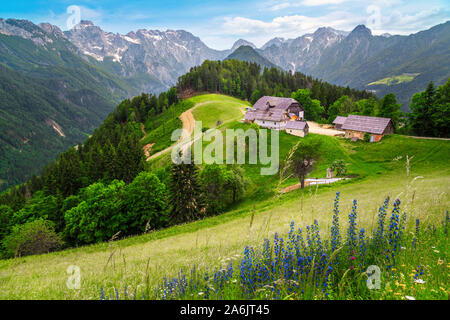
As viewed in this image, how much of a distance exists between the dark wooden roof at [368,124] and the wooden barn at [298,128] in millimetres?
9464

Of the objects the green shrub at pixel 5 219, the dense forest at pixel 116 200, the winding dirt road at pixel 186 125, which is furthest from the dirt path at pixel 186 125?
the green shrub at pixel 5 219

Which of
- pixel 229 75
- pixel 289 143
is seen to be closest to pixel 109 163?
pixel 289 143

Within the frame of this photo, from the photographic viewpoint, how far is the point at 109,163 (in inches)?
2355

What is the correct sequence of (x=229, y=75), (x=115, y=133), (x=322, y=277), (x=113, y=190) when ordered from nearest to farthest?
(x=322, y=277) → (x=113, y=190) → (x=115, y=133) → (x=229, y=75)

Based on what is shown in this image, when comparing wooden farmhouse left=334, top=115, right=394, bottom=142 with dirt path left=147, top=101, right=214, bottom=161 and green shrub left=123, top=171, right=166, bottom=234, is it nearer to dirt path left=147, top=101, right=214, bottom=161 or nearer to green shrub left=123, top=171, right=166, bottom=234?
green shrub left=123, top=171, right=166, bottom=234

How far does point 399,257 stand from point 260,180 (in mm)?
46001

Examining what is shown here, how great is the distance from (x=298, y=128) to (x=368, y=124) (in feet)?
52.6

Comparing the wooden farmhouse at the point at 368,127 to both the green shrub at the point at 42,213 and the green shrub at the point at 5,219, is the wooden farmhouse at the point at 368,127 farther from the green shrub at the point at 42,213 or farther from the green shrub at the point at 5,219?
the green shrub at the point at 5,219

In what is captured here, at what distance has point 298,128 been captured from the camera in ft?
211

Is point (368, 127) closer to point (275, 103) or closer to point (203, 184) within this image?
point (275, 103)

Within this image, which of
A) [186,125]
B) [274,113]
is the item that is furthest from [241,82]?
[274,113]

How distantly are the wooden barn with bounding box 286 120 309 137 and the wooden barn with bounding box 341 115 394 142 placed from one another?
946cm

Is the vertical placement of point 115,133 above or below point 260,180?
above
